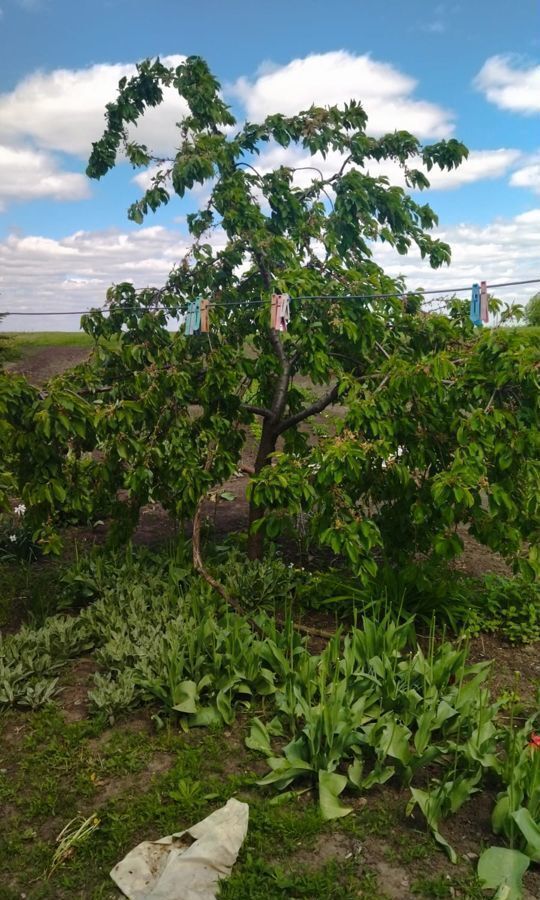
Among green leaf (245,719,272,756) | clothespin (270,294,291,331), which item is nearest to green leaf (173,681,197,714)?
green leaf (245,719,272,756)

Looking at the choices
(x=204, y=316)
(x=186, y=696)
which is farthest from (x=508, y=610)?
(x=204, y=316)

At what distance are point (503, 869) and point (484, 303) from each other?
2.66 meters

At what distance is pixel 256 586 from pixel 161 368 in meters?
1.66

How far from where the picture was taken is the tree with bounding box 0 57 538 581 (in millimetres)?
4094

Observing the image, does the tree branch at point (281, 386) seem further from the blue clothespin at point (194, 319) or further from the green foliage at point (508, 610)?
the green foliage at point (508, 610)

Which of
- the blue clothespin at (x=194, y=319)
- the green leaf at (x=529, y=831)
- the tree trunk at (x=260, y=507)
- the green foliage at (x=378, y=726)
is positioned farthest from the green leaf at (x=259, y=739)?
the blue clothespin at (x=194, y=319)

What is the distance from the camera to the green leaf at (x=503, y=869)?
8.54 ft

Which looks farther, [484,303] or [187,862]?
[484,303]

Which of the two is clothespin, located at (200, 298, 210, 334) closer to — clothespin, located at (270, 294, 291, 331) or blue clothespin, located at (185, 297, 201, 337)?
blue clothespin, located at (185, 297, 201, 337)

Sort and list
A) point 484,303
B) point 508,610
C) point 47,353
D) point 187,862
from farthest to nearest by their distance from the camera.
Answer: point 47,353 < point 508,610 < point 484,303 < point 187,862

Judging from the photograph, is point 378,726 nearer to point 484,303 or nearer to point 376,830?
point 376,830

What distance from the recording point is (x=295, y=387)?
6.03 metres

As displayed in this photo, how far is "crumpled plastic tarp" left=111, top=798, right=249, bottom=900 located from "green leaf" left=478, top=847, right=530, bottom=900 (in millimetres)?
912

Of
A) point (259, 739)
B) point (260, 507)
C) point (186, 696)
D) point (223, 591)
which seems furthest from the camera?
point (260, 507)
